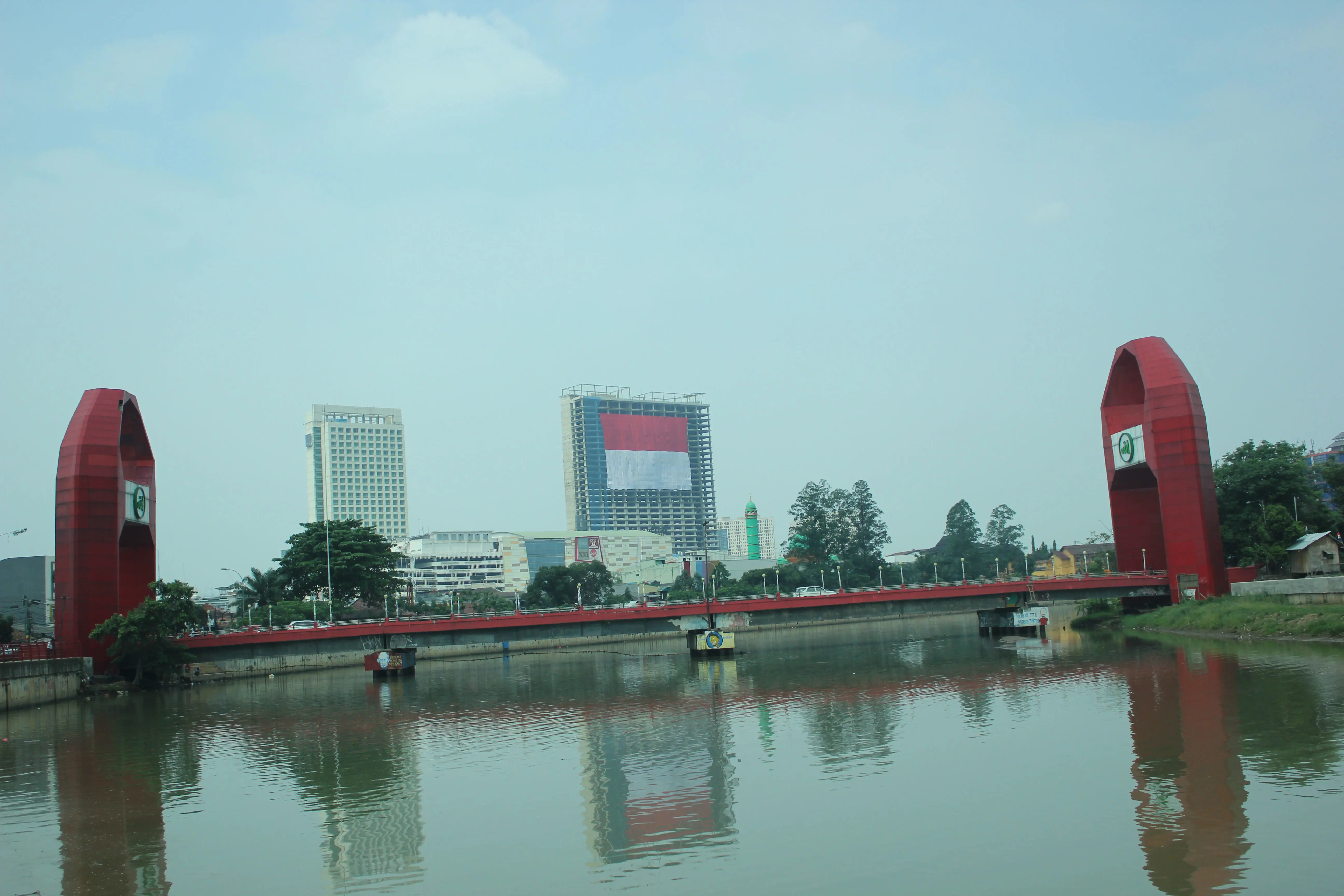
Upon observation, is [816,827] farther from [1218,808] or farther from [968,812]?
[1218,808]

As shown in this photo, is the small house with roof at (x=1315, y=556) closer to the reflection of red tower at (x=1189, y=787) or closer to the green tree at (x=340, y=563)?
the reflection of red tower at (x=1189, y=787)

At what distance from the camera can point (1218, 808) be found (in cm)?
2073

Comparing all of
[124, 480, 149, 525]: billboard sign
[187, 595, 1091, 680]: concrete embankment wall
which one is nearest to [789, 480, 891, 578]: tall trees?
[187, 595, 1091, 680]: concrete embankment wall

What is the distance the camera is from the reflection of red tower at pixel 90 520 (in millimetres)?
68250

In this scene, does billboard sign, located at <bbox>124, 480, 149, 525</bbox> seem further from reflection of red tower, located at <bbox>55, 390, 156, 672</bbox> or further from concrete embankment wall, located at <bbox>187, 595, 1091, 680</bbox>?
concrete embankment wall, located at <bbox>187, 595, 1091, 680</bbox>

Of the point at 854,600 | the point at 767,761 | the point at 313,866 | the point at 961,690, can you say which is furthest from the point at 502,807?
the point at 854,600

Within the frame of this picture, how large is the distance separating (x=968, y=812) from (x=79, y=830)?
2056cm

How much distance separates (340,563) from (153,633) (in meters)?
38.4

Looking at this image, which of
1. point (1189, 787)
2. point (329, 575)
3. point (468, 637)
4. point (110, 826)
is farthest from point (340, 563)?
point (1189, 787)

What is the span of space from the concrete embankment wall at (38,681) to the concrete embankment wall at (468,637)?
32.3 feet

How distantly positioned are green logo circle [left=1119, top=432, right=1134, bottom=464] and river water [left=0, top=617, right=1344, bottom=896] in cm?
3712

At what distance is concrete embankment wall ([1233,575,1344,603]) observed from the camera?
61125 mm

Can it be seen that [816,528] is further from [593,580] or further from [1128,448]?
[1128,448]

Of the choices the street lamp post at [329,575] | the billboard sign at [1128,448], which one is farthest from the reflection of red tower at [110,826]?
the billboard sign at [1128,448]
